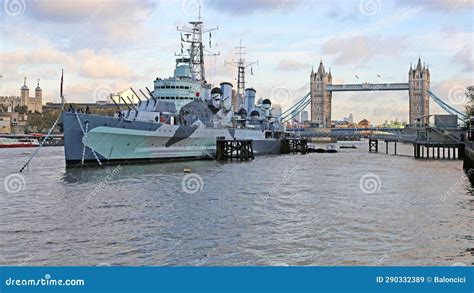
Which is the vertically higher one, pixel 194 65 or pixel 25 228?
pixel 194 65

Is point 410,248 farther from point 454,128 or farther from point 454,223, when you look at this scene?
point 454,128

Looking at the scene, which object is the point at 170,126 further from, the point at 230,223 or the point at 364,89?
the point at 364,89

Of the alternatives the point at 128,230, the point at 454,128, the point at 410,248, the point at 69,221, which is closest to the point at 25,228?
the point at 69,221

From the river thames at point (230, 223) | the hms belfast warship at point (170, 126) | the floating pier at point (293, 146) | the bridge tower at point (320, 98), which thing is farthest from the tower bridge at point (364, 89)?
the river thames at point (230, 223)

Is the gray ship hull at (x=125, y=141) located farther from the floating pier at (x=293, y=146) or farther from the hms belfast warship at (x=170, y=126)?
the floating pier at (x=293, y=146)

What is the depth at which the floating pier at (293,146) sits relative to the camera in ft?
217

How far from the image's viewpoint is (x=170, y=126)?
1416 inches

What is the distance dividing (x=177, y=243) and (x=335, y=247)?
12.3ft

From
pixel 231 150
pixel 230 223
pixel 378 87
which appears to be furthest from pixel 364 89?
pixel 230 223

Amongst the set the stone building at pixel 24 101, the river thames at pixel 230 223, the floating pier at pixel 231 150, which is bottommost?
the river thames at pixel 230 223

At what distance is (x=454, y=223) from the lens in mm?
14328

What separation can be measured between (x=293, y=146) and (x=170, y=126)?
3556 cm

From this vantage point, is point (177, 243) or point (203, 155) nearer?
point (177, 243)

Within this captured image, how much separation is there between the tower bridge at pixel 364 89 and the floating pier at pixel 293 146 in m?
88.9
